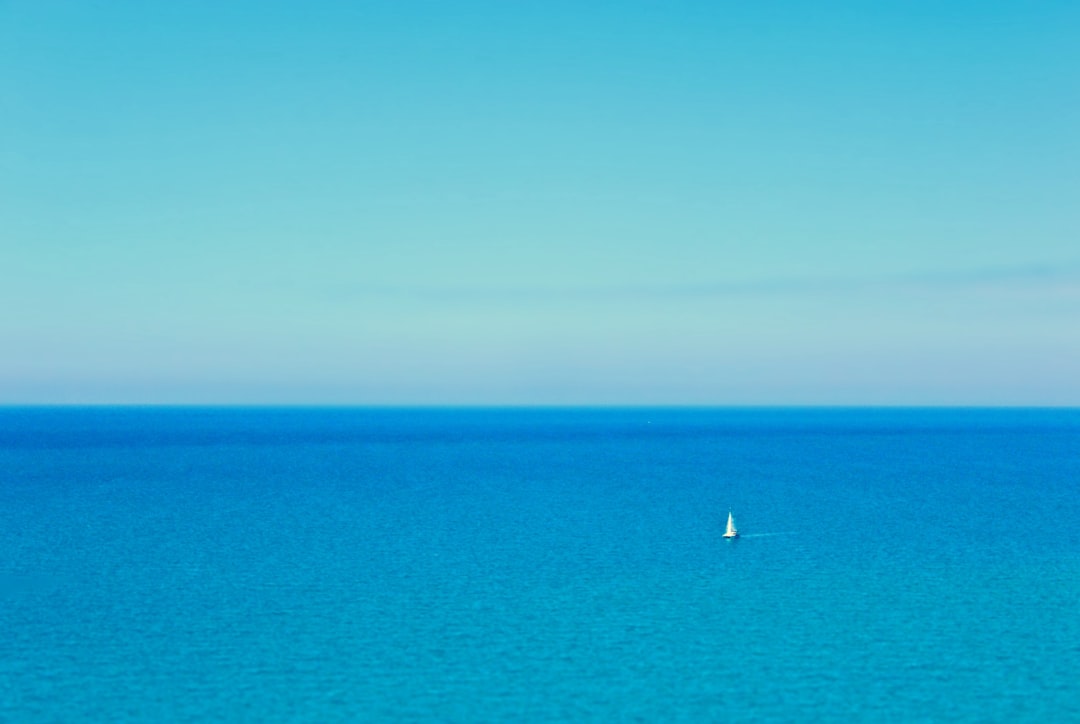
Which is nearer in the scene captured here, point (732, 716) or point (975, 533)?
point (732, 716)

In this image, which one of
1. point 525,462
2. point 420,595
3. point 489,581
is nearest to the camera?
point 420,595

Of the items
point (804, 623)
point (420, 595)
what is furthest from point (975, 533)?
point (420, 595)

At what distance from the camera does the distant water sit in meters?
18.4

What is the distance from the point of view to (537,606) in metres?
25.2

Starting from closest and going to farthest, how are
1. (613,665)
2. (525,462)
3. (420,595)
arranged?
(613,665) < (420,595) < (525,462)

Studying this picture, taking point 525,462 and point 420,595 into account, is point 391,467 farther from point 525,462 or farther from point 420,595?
point 420,595

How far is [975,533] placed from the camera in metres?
37.6

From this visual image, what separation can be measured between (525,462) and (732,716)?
63.1 m

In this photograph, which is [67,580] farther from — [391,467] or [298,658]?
[391,467]

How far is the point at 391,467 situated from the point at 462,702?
186 feet

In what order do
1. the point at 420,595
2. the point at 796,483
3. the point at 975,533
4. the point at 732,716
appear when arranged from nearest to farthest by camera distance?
the point at 732,716
the point at 420,595
the point at 975,533
the point at 796,483

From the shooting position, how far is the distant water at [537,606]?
18.4 m

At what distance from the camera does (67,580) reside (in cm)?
2836

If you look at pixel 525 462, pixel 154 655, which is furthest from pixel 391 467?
pixel 154 655
